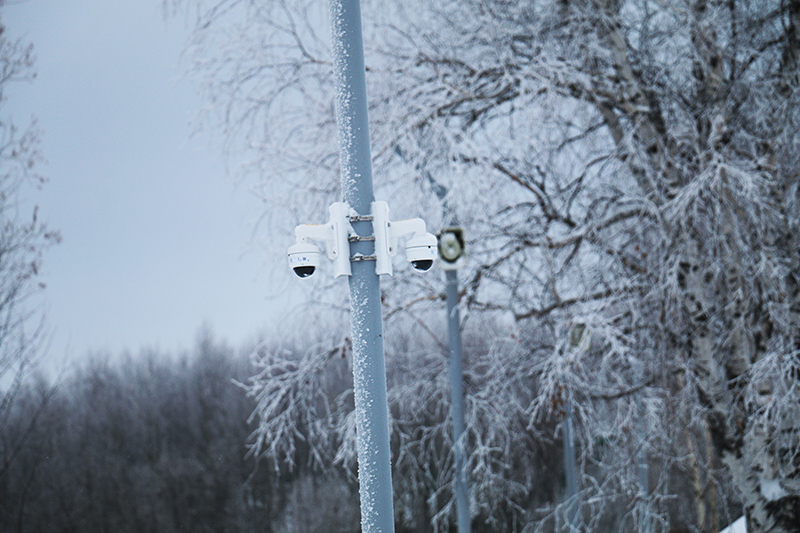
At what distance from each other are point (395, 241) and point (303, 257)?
376 millimetres

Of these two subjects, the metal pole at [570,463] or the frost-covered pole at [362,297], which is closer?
the frost-covered pole at [362,297]

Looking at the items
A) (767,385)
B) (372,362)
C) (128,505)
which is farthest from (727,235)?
(128,505)

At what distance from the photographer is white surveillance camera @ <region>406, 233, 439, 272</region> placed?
247cm

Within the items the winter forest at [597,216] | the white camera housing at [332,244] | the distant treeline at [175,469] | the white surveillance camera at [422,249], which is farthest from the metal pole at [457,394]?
the distant treeline at [175,469]

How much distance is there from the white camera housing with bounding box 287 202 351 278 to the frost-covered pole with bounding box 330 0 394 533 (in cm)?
4

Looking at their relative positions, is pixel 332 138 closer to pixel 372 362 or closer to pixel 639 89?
pixel 639 89

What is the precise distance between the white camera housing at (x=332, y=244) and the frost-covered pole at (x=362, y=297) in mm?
43

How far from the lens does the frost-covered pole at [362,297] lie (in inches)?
93.4

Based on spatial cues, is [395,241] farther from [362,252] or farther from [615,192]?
[615,192]

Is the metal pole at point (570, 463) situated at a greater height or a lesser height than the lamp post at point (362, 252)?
lesser

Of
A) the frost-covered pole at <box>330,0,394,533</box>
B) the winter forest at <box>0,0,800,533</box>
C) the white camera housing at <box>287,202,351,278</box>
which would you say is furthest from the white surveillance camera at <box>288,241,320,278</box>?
the winter forest at <box>0,0,800,533</box>

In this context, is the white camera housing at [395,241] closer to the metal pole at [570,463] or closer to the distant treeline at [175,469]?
the metal pole at [570,463]

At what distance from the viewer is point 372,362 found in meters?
2.41

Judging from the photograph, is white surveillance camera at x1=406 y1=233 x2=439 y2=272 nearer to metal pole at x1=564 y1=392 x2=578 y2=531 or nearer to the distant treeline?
metal pole at x1=564 y1=392 x2=578 y2=531
